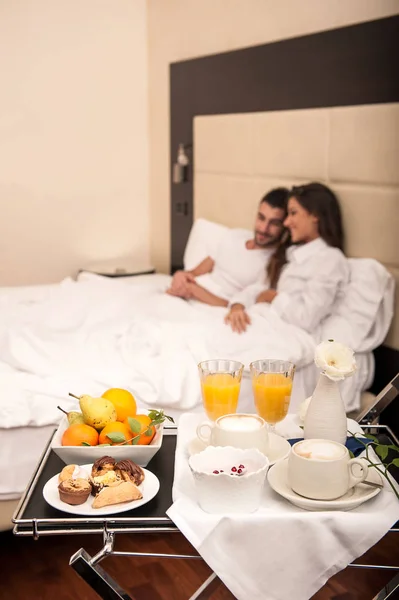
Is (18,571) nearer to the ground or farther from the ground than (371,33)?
nearer to the ground

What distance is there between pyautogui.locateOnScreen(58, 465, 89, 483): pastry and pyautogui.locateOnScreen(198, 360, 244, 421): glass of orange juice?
32 cm

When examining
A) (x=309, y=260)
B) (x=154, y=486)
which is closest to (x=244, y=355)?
(x=309, y=260)

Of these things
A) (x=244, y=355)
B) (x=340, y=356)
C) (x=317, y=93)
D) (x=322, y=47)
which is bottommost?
(x=244, y=355)

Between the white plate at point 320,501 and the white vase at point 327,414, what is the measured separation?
93mm

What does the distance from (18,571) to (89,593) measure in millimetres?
297

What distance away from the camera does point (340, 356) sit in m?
1.47

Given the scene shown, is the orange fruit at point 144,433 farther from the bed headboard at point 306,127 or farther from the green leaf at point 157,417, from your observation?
the bed headboard at point 306,127

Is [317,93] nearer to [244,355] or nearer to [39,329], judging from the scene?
[244,355]

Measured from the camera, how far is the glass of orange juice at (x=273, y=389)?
1.57m

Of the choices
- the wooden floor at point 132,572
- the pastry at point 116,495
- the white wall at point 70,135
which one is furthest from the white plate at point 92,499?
the white wall at point 70,135

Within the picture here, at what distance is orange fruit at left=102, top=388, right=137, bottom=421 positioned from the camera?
1638 mm

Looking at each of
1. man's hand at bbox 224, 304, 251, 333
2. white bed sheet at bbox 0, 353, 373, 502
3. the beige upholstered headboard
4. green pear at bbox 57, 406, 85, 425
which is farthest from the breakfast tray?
the beige upholstered headboard

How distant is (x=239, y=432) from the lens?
1.42 m

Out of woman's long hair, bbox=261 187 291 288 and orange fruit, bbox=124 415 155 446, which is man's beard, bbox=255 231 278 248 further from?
orange fruit, bbox=124 415 155 446
